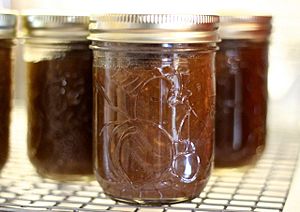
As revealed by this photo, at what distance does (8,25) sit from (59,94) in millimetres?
101

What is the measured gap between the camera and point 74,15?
775 millimetres

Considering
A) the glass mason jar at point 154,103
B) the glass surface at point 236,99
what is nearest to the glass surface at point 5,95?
the glass mason jar at point 154,103

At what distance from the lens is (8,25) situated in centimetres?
76

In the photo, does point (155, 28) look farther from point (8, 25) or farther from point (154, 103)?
point (8, 25)

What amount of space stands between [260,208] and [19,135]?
0.54 metres

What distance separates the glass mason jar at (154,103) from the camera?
0.67 meters

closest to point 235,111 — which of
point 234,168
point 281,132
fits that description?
point 234,168

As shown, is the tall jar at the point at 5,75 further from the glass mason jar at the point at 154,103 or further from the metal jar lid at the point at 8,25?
the glass mason jar at the point at 154,103

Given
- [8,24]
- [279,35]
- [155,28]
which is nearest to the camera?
[155,28]

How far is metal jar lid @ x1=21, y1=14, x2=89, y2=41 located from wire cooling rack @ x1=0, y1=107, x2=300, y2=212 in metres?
0.19

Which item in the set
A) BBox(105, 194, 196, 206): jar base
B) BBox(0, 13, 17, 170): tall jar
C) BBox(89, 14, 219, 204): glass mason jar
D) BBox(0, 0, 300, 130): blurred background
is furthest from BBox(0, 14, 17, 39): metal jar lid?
BBox(0, 0, 300, 130): blurred background

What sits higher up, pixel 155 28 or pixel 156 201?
pixel 155 28

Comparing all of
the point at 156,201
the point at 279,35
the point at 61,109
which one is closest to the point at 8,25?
the point at 61,109

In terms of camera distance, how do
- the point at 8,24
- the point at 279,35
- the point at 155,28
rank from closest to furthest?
1. the point at 155,28
2. the point at 8,24
3. the point at 279,35
